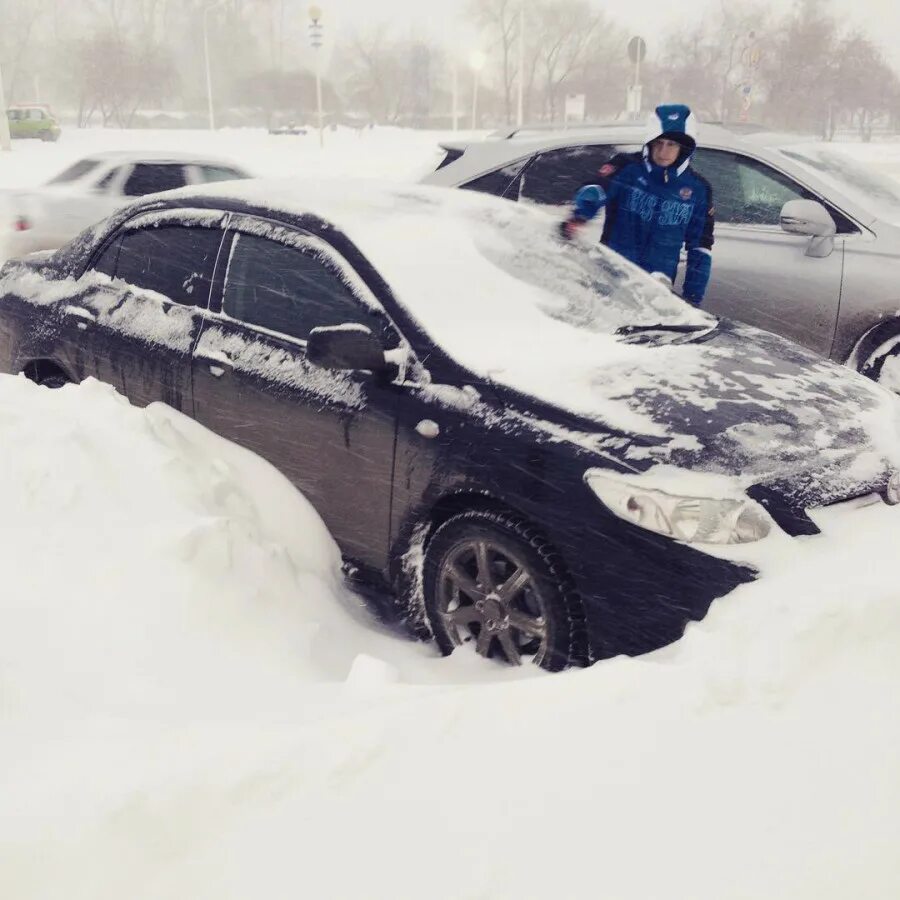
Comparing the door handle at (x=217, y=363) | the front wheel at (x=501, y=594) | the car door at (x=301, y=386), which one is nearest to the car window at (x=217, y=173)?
the car door at (x=301, y=386)

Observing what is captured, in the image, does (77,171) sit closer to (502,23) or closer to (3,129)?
(3,129)

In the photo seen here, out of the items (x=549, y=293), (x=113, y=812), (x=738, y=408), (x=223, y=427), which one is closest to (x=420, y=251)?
(x=549, y=293)

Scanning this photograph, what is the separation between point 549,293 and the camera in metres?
3.64

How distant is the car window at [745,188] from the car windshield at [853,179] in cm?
19

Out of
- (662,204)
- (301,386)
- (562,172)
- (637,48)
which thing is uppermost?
Answer: (637,48)

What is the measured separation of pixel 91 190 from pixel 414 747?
8.84m

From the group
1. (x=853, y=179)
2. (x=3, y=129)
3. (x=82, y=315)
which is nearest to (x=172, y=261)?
(x=82, y=315)

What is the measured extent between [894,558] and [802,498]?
285 millimetres

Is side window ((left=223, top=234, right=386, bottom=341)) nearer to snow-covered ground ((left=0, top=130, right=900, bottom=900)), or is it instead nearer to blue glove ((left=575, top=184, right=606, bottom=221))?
snow-covered ground ((left=0, top=130, right=900, bottom=900))

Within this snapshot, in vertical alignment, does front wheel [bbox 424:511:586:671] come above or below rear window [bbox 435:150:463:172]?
below

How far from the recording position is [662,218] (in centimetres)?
514

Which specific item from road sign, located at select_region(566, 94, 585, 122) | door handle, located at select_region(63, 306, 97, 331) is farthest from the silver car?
road sign, located at select_region(566, 94, 585, 122)

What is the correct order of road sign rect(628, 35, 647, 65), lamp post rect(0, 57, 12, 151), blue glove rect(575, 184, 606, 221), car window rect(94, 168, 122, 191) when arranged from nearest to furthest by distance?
blue glove rect(575, 184, 606, 221) < car window rect(94, 168, 122, 191) < road sign rect(628, 35, 647, 65) < lamp post rect(0, 57, 12, 151)

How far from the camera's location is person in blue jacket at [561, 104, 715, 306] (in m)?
4.94
